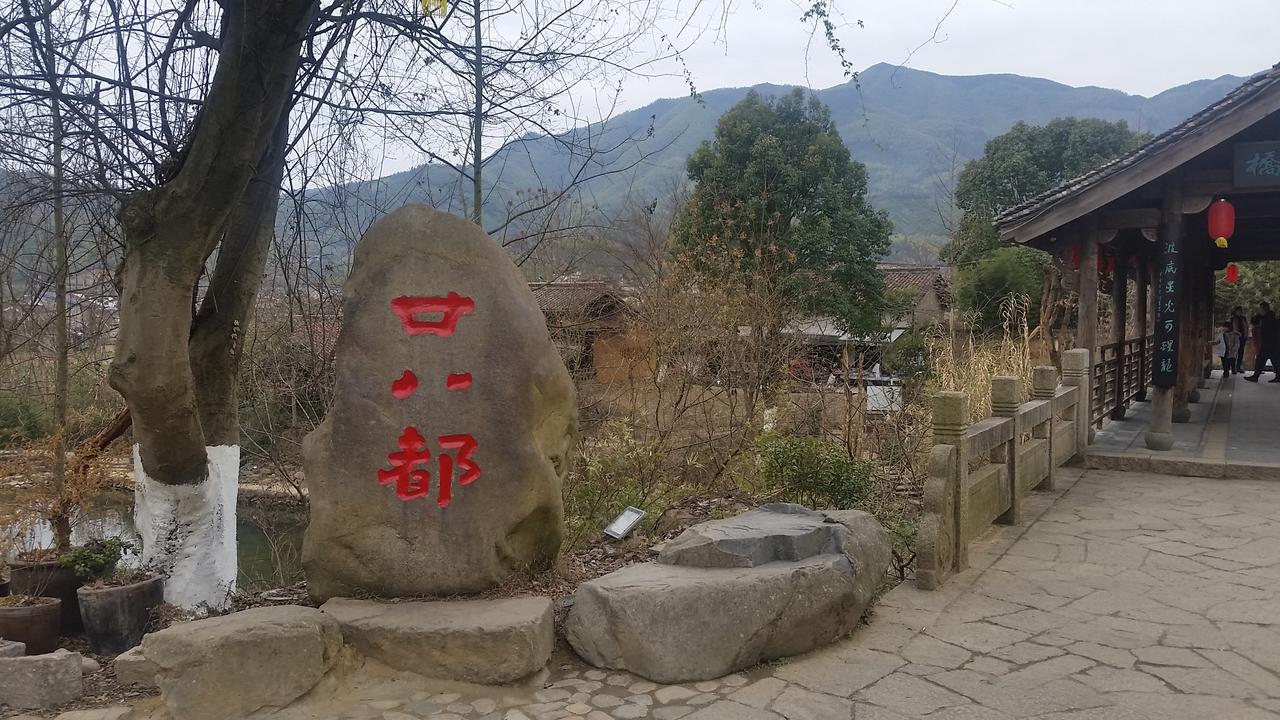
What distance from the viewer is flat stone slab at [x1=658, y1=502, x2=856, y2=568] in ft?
14.5

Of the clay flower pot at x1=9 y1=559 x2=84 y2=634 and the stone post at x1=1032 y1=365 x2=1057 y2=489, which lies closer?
the clay flower pot at x1=9 y1=559 x2=84 y2=634

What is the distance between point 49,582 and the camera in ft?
16.0

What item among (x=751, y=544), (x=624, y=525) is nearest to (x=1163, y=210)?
(x=624, y=525)

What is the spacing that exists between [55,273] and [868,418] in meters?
7.29

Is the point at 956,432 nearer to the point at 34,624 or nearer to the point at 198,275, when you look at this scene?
the point at 198,275

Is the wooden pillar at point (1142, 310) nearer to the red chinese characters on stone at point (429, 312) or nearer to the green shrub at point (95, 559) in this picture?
the red chinese characters on stone at point (429, 312)

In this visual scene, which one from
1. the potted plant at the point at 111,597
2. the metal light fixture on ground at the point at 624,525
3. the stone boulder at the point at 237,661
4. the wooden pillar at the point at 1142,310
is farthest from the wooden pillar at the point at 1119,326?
the potted plant at the point at 111,597

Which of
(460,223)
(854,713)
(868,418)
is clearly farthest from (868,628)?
(868,418)

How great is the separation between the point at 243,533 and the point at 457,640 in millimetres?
12475

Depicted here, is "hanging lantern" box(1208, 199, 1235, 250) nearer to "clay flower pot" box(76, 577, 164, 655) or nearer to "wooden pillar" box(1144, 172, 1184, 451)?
"wooden pillar" box(1144, 172, 1184, 451)

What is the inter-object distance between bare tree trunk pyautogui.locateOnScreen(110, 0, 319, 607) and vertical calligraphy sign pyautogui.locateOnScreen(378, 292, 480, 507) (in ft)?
3.61

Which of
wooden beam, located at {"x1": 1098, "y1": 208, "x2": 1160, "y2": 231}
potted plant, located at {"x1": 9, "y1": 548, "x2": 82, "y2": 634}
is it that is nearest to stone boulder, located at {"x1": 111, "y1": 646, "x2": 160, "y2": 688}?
potted plant, located at {"x1": 9, "y1": 548, "x2": 82, "y2": 634}

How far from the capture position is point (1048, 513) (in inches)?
279

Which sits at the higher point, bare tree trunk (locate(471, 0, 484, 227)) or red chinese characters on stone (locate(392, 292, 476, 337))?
bare tree trunk (locate(471, 0, 484, 227))
